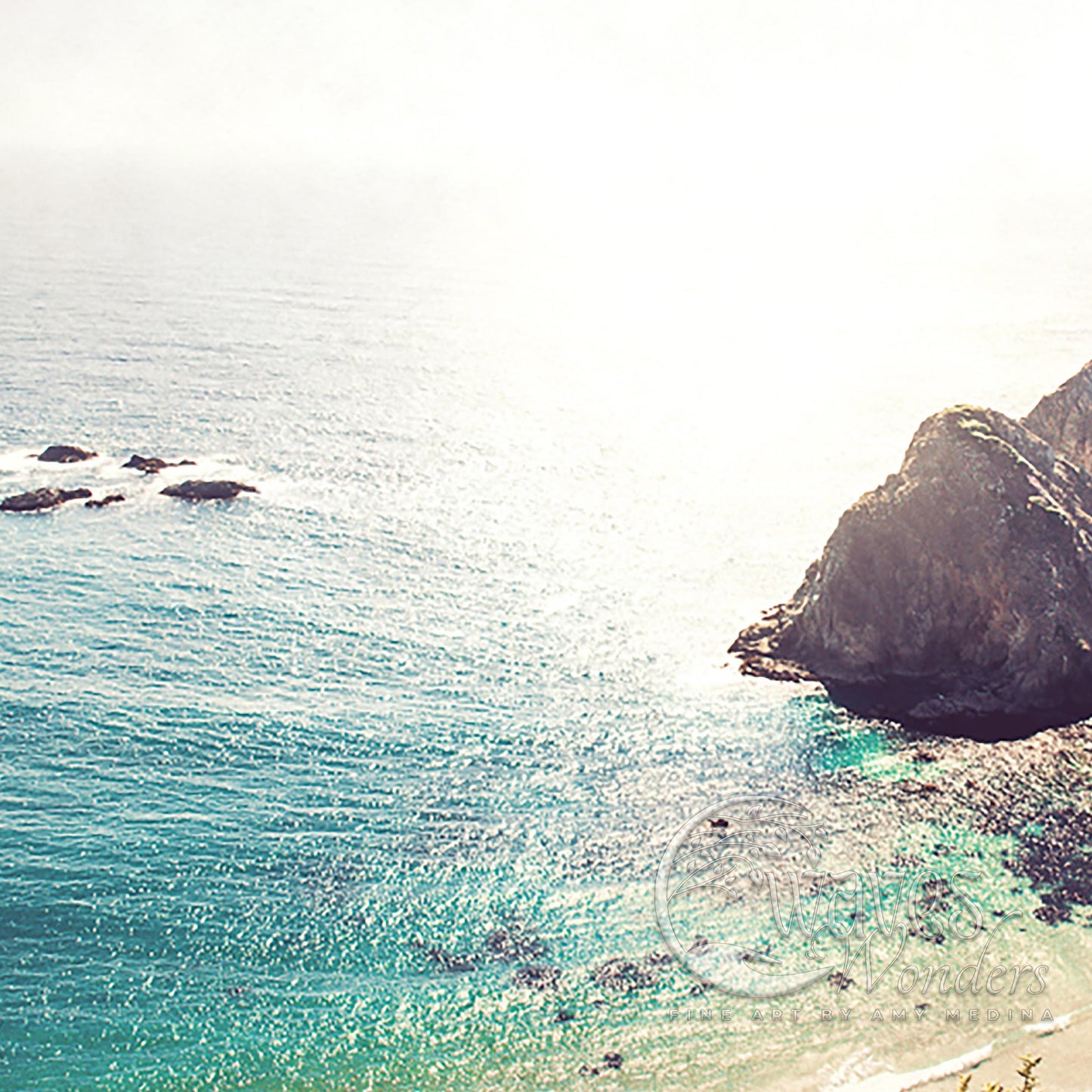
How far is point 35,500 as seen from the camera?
375ft

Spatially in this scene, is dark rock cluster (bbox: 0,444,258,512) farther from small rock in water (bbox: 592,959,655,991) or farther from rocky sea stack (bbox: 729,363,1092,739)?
small rock in water (bbox: 592,959,655,991)

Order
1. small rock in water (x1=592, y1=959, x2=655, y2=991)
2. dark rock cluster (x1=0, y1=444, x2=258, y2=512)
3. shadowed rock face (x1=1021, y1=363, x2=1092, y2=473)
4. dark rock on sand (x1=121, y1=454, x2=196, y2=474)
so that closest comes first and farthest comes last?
small rock in water (x1=592, y1=959, x2=655, y2=991) < shadowed rock face (x1=1021, y1=363, x2=1092, y2=473) < dark rock cluster (x1=0, y1=444, x2=258, y2=512) < dark rock on sand (x1=121, y1=454, x2=196, y2=474)

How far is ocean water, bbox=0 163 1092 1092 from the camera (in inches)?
2180

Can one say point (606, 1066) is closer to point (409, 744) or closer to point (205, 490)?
point (409, 744)

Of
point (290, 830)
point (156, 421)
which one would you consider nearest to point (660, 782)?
point (290, 830)

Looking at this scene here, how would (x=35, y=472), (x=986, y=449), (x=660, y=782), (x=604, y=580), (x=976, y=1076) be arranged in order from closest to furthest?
(x=976, y=1076) → (x=660, y=782) → (x=986, y=449) → (x=604, y=580) → (x=35, y=472)

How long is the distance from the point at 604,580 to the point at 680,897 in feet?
137

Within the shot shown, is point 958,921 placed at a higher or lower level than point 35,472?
lower

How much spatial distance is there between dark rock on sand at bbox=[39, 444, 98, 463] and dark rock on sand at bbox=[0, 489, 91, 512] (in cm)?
1129

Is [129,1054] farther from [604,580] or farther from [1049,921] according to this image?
[604,580]

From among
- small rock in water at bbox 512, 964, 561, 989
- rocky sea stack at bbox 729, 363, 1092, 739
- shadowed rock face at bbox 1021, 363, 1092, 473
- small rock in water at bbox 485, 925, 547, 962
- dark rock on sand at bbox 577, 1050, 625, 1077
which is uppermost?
shadowed rock face at bbox 1021, 363, 1092, 473

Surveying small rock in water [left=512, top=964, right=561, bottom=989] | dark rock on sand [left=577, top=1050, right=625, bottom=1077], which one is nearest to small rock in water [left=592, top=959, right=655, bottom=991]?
small rock in water [left=512, top=964, right=561, bottom=989]

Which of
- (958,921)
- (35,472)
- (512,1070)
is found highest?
(35,472)

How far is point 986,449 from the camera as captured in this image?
85625mm
